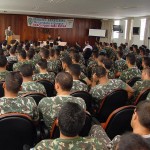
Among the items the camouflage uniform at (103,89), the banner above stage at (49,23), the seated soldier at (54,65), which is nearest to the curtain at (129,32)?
the banner above stage at (49,23)

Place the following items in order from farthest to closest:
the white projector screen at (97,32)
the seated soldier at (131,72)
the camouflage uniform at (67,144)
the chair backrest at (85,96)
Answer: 1. the white projector screen at (97,32)
2. the seated soldier at (131,72)
3. the chair backrest at (85,96)
4. the camouflage uniform at (67,144)

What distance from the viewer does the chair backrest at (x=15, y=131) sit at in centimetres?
221

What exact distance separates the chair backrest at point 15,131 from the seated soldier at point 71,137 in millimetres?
648

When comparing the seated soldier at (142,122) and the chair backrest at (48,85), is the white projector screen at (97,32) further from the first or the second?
the seated soldier at (142,122)

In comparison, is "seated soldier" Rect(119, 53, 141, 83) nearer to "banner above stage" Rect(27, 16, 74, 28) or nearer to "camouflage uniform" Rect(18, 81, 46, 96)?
"camouflage uniform" Rect(18, 81, 46, 96)

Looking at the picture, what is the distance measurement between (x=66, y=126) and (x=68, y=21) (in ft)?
62.4

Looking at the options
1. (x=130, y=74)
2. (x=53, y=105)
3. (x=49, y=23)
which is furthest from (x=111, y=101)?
(x=49, y=23)

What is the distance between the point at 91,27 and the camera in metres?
21.0

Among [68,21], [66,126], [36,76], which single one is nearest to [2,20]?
[68,21]

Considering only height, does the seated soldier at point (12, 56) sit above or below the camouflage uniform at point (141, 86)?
above

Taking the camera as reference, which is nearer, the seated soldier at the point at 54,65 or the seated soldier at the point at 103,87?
the seated soldier at the point at 103,87

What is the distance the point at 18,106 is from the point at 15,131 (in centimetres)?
40

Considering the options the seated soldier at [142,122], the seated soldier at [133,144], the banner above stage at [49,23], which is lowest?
the seated soldier at [142,122]

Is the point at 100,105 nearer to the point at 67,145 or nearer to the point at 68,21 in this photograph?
the point at 67,145
